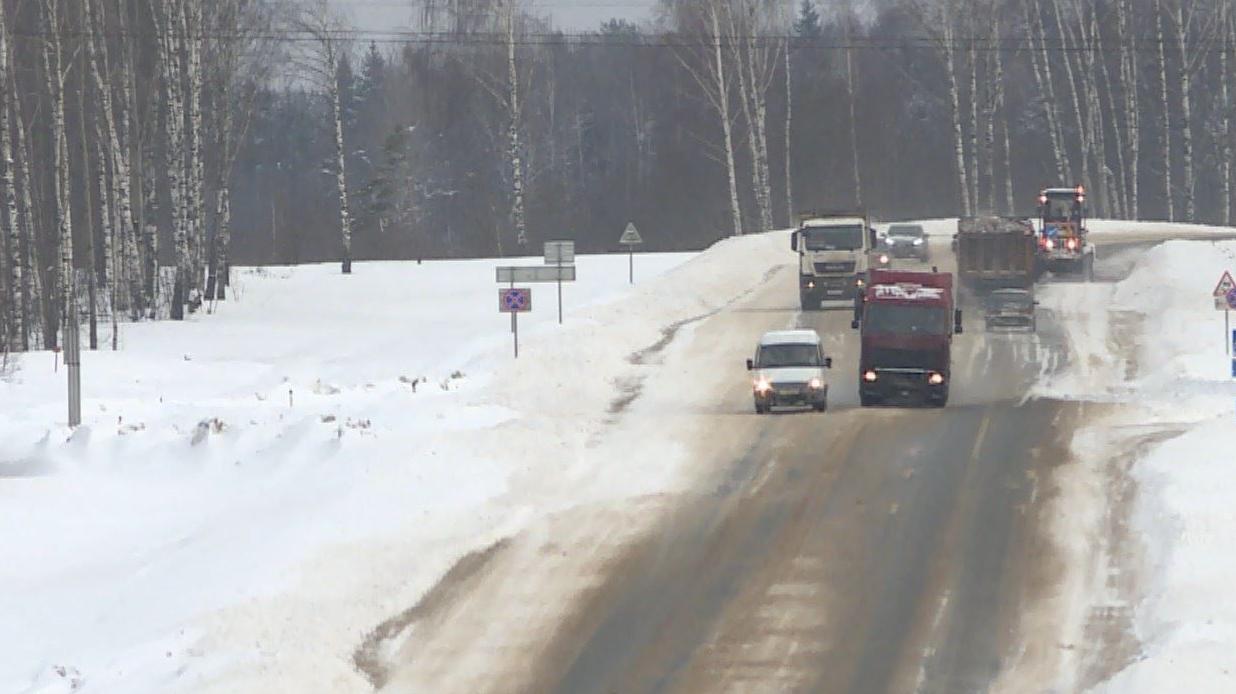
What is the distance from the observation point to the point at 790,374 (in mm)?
33438

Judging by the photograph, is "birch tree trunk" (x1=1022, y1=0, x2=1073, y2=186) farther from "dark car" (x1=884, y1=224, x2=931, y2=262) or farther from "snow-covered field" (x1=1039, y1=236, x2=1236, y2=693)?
"snow-covered field" (x1=1039, y1=236, x2=1236, y2=693)

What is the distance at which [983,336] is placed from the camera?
44.5 m

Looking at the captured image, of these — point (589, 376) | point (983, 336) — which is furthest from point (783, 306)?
point (589, 376)

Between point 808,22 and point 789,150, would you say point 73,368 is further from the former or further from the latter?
point 808,22

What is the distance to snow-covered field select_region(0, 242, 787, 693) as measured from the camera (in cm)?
1886

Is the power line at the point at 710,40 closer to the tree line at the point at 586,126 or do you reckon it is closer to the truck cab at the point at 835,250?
the tree line at the point at 586,126

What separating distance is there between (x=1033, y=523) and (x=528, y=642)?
826cm

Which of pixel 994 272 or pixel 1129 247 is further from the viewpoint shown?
pixel 1129 247

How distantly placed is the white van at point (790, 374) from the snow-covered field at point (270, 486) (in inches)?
126

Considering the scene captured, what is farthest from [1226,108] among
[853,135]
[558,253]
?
[558,253]

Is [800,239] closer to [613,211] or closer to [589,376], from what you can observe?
[589,376]

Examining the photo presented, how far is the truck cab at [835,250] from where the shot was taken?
48.5 meters

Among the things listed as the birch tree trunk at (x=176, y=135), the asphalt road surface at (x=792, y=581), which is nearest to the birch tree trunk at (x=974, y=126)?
the birch tree trunk at (x=176, y=135)

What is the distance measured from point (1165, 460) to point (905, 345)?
27.2ft
